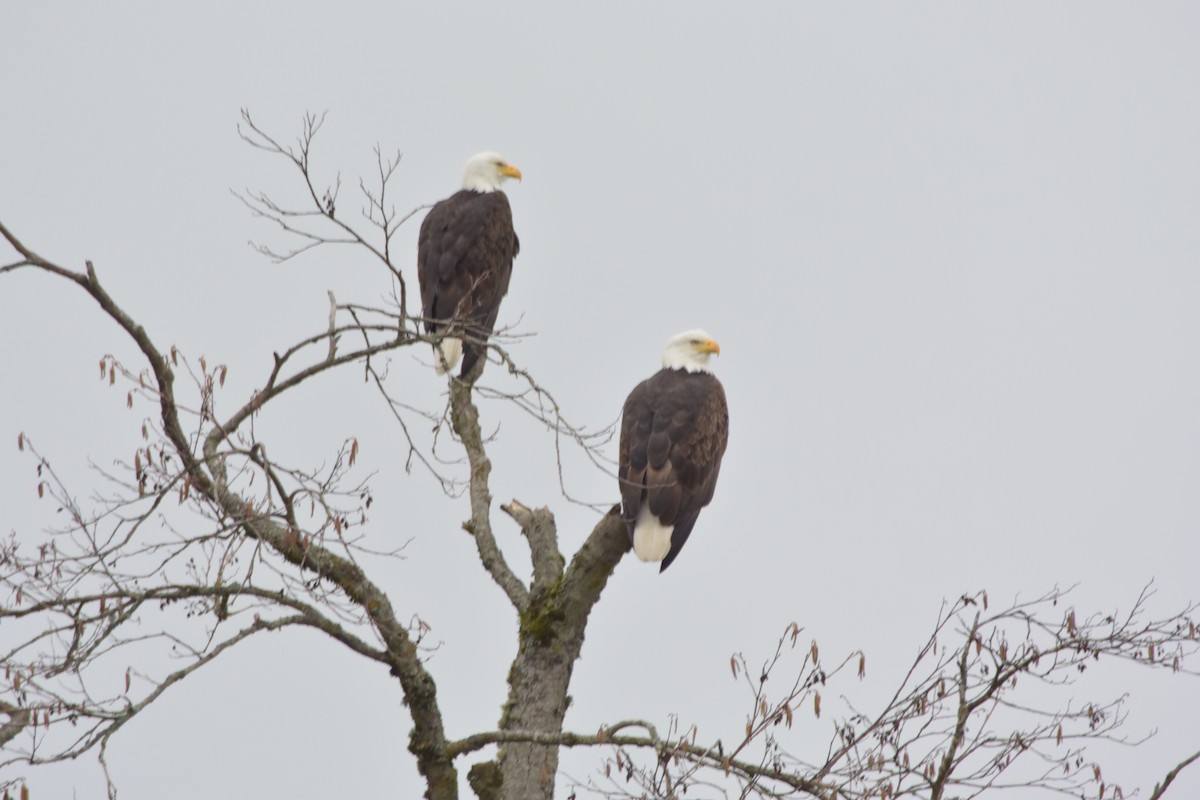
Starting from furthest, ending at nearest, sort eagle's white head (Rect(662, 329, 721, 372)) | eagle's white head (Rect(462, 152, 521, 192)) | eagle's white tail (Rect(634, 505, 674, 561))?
1. eagle's white head (Rect(462, 152, 521, 192))
2. eagle's white head (Rect(662, 329, 721, 372))
3. eagle's white tail (Rect(634, 505, 674, 561))

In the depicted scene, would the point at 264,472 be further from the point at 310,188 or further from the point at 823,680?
the point at 823,680

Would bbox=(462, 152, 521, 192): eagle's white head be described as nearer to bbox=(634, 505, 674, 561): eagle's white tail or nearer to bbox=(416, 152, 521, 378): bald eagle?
bbox=(416, 152, 521, 378): bald eagle

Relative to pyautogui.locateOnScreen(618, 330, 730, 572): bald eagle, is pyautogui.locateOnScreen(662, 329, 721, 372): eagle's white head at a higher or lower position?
higher

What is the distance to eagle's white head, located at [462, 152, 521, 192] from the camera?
9617mm

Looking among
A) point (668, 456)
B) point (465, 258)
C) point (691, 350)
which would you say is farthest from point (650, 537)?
point (465, 258)

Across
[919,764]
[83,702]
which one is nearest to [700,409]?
[919,764]

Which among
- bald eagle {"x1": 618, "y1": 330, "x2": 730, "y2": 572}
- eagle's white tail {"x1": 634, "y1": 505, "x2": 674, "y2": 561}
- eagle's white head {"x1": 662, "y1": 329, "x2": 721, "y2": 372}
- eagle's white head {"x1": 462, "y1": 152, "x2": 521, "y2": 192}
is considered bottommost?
eagle's white tail {"x1": 634, "y1": 505, "x2": 674, "y2": 561}

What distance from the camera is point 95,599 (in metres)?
4.77

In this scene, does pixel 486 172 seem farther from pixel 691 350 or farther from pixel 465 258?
pixel 691 350

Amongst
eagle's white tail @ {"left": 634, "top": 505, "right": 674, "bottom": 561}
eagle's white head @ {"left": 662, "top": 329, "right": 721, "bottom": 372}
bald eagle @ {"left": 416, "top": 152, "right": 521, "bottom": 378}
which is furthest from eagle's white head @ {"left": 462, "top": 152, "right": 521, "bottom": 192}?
eagle's white tail @ {"left": 634, "top": 505, "right": 674, "bottom": 561}

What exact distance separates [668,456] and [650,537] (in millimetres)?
496

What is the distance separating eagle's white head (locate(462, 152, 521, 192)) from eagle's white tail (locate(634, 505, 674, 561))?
3.77m

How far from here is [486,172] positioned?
964cm

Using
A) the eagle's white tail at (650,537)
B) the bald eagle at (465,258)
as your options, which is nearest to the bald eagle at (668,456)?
the eagle's white tail at (650,537)
